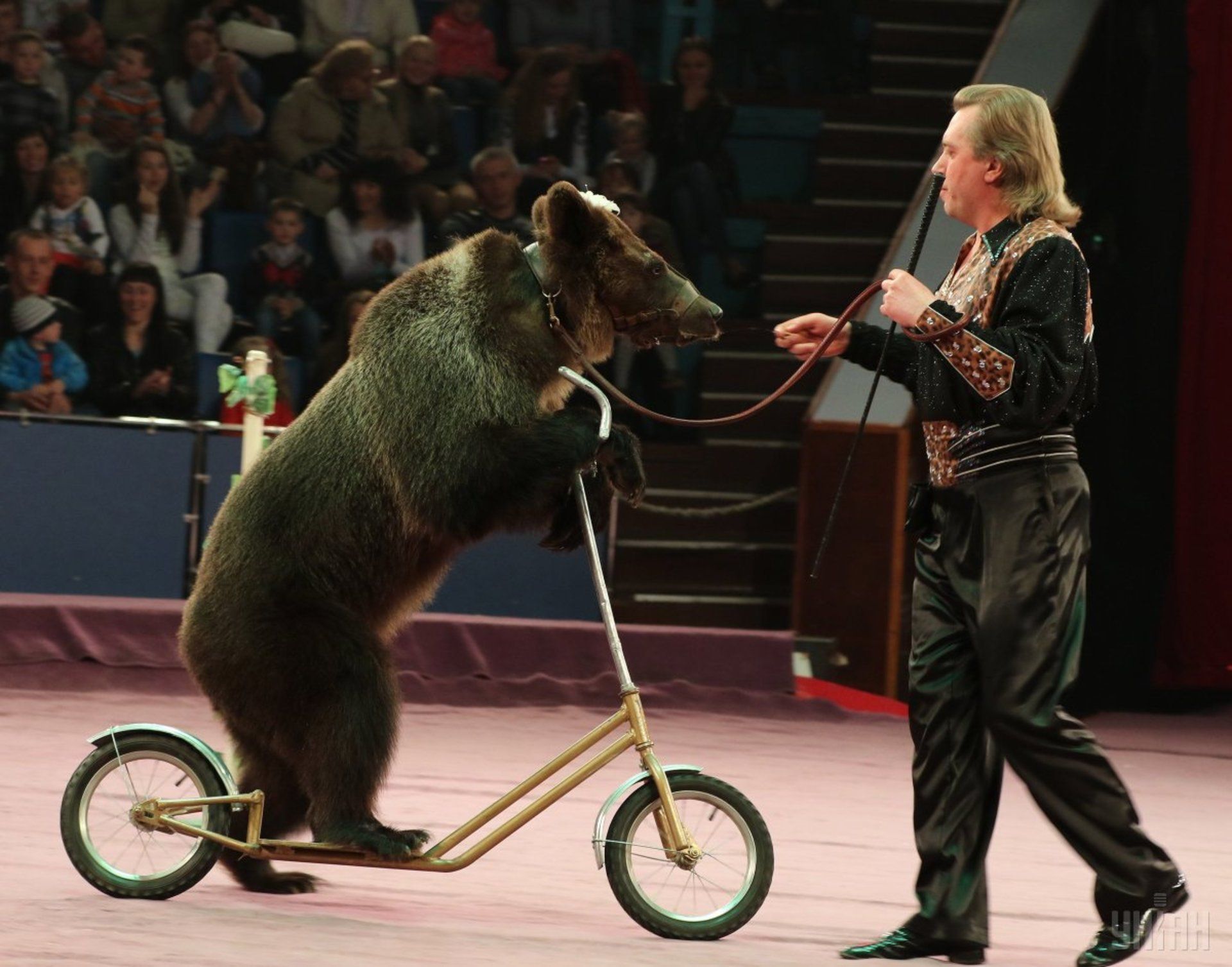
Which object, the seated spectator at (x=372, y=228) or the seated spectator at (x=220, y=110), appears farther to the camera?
the seated spectator at (x=220, y=110)

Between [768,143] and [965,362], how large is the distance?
26.0 feet

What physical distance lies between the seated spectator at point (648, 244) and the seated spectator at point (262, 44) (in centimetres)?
195

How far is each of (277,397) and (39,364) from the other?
116 cm

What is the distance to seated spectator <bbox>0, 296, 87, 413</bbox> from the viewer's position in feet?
27.5

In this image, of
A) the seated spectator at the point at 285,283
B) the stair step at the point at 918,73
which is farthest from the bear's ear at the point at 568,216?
the stair step at the point at 918,73

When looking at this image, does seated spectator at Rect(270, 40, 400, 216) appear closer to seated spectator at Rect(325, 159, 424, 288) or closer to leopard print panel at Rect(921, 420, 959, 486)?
seated spectator at Rect(325, 159, 424, 288)

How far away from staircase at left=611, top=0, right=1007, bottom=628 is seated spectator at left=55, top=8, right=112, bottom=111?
3.45 meters

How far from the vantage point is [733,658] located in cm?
771

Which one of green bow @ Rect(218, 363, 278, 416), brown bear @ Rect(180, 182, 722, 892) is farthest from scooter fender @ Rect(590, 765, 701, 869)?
green bow @ Rect(218, 363, 278, 416)

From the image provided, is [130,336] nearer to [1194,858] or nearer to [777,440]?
[777,440]

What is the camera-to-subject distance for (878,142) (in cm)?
1120

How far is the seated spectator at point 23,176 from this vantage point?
9023 millimetres

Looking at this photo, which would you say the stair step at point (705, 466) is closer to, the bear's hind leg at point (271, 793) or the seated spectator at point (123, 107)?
the seated spectator at point (123, 107)

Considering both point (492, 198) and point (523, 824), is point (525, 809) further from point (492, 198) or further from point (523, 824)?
point (492, 198)
